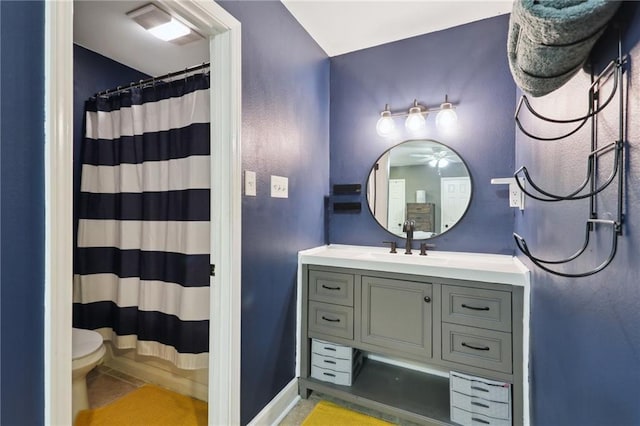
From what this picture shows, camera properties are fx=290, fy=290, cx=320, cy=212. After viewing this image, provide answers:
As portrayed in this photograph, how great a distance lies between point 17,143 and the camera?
701 mm

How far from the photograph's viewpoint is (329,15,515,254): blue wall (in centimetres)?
188

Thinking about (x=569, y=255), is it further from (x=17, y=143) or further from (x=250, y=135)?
(x=17, y=143)

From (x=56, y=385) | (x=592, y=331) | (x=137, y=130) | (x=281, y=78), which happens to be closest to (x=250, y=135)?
(x=281, y=78)

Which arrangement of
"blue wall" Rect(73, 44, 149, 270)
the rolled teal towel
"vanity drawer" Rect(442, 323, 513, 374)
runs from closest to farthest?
the rolled teal towel
"vanity drawer" Rect(442, 323, 513, 374)
"blue wall" Rect(73, 44, 149, 270)

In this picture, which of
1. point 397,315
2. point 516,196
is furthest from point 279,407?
point 516,196

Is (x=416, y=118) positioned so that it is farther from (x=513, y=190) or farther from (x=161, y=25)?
(x=161, y=25)

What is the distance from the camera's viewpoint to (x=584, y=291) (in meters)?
0.74

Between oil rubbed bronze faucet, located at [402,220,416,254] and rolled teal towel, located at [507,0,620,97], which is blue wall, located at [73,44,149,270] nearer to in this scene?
oil rubbed bronze faucet, located at [402,220,416,254]

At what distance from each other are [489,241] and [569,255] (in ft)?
3.76

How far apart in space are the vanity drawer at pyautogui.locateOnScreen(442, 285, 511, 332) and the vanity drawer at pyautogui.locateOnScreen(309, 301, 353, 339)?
544mm

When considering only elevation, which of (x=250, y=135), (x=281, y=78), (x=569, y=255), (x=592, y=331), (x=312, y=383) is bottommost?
(x=312, y=383)

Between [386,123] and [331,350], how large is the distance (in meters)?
1.59

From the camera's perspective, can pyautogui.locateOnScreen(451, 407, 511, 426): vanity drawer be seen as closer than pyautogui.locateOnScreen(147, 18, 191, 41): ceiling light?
Yes

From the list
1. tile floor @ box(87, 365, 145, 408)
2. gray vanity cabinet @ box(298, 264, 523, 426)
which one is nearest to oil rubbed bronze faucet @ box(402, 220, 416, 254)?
gray vanity cabinet @ box(298, 264, 523, 426)
